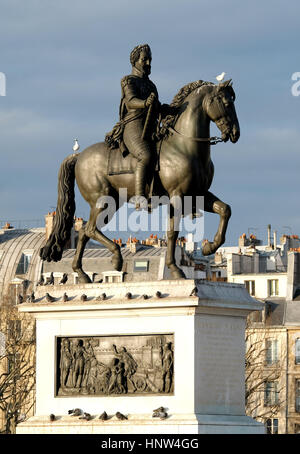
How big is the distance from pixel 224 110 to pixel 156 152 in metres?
1.43

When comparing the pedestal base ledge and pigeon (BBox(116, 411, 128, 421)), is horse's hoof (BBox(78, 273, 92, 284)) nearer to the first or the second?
the pedestal base ledge

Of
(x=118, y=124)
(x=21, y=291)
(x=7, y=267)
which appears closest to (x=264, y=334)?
(x=21, y=291)

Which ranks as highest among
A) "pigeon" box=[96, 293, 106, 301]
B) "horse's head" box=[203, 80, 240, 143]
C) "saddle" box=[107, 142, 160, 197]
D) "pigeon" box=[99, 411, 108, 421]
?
"horse's head" box=[203, 80, 240, 143]

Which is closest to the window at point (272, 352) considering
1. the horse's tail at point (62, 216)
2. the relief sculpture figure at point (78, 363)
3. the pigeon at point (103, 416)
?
the horse's tail at point (62, 216)

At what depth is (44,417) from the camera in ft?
89.0

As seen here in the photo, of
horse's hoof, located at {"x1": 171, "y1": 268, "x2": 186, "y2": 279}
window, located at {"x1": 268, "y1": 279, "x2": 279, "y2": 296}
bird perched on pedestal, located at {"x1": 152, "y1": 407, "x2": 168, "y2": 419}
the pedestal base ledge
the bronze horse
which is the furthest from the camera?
window, located at {"x1": 268, "y1": 279, "x2": 279, "y2": 296}

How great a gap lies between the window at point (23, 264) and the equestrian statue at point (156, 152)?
183ft

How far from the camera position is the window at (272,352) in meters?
71.9

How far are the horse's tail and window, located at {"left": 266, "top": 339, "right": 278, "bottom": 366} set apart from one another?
143ft

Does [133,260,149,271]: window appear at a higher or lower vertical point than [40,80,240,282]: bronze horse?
higher

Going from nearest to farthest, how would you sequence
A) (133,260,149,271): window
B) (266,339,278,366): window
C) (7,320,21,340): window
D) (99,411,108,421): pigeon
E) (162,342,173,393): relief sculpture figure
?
(162,342,173,393): relief sculpture figure → (99,411,108,421): pigeon → (7,320,21,340): window → (133,260,149,271): window → (266,339,278,366): window

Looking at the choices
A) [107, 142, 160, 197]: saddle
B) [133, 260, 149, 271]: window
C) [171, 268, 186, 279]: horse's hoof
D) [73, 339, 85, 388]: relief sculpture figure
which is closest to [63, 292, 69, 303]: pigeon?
[73, 339, 85, 388]: relief sculpture figure

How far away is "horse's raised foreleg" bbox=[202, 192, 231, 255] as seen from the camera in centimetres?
2709

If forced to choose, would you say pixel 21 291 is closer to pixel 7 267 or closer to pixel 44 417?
pixel 7 267
